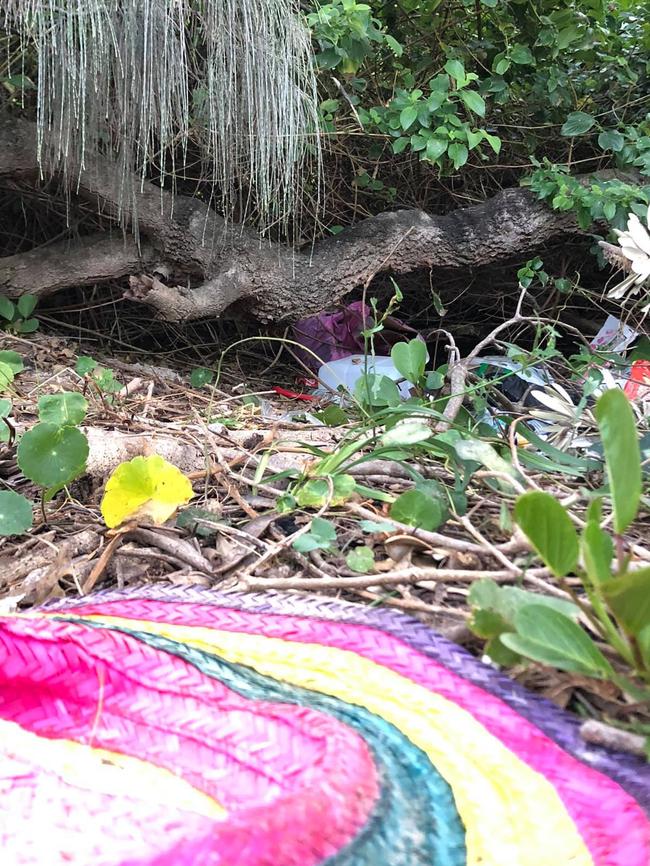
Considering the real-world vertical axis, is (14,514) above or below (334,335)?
above

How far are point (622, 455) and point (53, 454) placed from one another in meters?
0.59

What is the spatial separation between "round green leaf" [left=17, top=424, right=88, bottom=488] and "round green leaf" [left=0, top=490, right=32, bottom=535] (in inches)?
1.3

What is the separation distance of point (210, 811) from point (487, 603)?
0.20 meters

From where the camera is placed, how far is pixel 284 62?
4.97 feet

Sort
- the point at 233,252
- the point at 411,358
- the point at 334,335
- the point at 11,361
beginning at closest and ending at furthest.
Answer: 1. the point at 411,358
2. the point at 11,361
3. the point at 233,252
4. the point at 334,335

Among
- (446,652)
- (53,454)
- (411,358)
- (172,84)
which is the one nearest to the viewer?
(446,652)

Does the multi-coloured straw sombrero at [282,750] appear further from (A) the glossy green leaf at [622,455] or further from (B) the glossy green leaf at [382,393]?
(B) the glossy green leaf at [382,393]

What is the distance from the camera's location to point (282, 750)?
0.38 m

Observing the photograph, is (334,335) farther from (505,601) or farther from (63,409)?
(505,601)

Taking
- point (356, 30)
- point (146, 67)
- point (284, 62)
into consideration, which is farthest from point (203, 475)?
point (356, 30)

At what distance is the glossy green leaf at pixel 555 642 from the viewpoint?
35cm

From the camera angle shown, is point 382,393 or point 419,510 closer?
point 419,510

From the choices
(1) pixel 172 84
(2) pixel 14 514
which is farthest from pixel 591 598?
(1) pixel 172 84

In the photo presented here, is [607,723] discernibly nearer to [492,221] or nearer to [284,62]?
[284,62]
